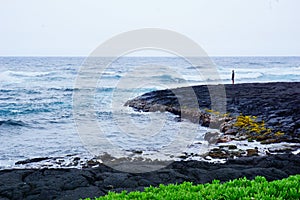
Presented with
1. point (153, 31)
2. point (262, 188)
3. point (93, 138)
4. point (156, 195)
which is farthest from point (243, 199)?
point (93, 138)

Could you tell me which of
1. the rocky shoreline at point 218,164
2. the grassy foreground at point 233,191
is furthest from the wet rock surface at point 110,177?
the grassy foreground at point 233,191

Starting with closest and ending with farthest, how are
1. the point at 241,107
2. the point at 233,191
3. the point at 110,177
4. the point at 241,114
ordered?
the point at 233,191 < the point at 110,177 < the point at 241,114 < the point at 241,107

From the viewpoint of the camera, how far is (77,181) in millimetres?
8000

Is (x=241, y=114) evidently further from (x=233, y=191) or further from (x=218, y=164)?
(x=233, y=191)

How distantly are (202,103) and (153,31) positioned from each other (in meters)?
11.8

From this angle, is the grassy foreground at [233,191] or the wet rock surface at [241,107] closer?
the grassy foreground at [233,191]

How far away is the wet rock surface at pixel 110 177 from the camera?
7429mm

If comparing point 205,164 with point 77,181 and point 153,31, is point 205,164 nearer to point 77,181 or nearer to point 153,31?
point 77,181

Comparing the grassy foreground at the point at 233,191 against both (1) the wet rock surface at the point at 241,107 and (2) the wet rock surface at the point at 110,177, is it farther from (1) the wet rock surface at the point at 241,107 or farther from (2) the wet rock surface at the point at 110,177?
(1) the wet rock surface at the point at 241,107

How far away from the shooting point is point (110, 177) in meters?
8.19

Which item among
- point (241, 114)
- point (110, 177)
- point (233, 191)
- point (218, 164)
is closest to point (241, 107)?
point (241, 114)

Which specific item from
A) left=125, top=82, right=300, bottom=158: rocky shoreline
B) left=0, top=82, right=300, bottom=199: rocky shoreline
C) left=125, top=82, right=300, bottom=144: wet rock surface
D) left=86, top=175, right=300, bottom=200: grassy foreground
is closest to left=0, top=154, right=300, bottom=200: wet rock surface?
left=0, top=82, right=300, bottom=199: rocky shoreline

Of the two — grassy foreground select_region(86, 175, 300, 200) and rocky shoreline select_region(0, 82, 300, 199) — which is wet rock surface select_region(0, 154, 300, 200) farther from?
grassy foreground select_region(86, 175, 300, 200)

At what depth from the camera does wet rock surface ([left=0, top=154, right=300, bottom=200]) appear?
743 cm
